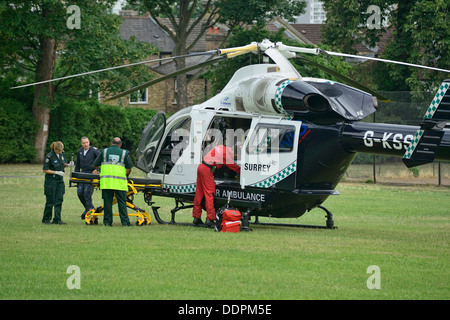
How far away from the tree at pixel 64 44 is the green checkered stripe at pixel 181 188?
74.2 ft

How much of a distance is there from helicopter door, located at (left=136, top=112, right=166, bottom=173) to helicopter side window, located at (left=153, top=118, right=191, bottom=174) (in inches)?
6.5

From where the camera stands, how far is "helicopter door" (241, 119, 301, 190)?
619 inches

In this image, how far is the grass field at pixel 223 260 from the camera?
10.00 meters

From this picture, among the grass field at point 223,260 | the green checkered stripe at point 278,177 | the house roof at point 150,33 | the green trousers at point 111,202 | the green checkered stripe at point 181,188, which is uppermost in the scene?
the house roof at point 150,33

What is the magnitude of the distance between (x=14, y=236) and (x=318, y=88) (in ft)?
21.5

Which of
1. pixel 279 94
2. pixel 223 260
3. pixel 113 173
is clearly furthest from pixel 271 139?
pixel 223 260

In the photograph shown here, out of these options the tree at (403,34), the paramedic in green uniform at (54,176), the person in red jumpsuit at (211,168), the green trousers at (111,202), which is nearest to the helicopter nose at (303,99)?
the person in red jumpsuit at (211,168)

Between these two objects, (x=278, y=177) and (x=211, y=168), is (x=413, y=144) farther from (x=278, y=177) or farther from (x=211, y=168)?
(x=211, y=168)

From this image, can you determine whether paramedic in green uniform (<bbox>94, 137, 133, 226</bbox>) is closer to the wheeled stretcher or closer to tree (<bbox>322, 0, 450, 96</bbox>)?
the wheeled stretcher

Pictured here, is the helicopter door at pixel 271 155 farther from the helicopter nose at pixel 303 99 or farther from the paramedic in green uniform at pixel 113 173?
the paramedic in green uniform at pixel 113 173

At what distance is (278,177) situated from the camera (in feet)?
52.1

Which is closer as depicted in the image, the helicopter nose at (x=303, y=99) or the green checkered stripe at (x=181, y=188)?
the helicopter nose at (x=303, y=99)
